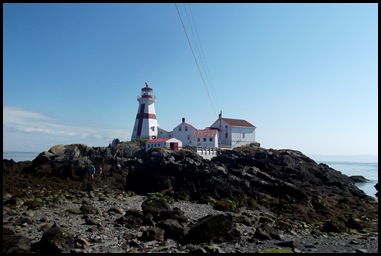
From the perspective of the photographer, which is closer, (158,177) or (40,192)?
(40,192)

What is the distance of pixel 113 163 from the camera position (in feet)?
123

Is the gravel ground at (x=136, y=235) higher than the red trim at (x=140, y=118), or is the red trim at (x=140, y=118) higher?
the red trim at (x=140, y=118)

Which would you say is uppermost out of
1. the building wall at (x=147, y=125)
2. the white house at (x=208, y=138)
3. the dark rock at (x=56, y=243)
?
the building wall at (x=147, y=125)

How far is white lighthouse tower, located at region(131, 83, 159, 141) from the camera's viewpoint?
186 ft

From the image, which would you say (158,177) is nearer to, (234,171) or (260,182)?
(234,171)

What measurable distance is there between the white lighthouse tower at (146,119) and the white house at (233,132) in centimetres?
1198

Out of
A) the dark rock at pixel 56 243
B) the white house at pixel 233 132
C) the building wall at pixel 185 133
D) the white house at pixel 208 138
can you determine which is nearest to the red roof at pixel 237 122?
the white house at pixel 233 132

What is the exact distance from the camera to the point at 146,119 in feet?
187

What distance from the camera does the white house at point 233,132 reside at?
188 feet

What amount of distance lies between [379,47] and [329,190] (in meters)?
27.3

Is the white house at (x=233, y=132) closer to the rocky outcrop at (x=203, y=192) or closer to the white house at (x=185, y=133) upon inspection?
the white house at (x=185, y=133)

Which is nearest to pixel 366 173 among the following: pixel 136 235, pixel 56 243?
pixel 136 235

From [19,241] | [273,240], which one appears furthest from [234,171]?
[19,241]

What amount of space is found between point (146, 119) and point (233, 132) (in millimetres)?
16749
